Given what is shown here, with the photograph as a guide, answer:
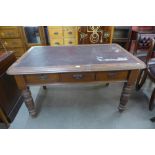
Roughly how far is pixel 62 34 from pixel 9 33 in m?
1.24

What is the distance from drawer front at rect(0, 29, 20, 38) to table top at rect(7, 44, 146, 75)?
66.2 inches

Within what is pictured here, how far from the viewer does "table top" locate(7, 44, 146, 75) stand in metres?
1.11

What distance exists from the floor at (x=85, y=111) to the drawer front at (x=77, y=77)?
1.91 ft

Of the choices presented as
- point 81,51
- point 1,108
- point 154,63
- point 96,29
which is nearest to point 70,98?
point 81,51

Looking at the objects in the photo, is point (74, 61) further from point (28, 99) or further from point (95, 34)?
point (95, 34)

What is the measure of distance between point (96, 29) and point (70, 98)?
173 centimetres

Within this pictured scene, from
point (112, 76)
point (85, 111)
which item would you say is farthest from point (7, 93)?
point (112, 76)

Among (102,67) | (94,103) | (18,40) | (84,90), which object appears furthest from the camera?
(18,40)

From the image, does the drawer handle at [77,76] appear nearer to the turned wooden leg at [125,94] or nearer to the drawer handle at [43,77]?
the drawer handle at [43,77]

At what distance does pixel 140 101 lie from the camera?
5.82ft

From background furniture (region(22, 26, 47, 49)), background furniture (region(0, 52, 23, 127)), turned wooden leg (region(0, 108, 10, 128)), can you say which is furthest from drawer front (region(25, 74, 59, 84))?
background furniture (region(22, 26, 47, 49))

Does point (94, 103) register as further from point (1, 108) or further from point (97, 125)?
point (1, 108)

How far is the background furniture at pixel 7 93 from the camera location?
1.35 m

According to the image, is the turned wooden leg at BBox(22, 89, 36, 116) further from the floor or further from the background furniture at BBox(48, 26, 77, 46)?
the background furniture at BBox(48, 26, 77, 46)
